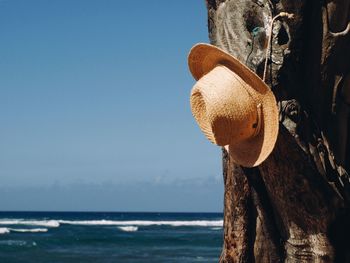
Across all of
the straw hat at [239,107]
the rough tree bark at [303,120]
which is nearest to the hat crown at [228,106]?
the straw hat at [239,107]

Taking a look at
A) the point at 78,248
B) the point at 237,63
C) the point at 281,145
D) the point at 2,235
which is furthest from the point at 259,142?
the point at 2,235

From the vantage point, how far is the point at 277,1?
161 inches

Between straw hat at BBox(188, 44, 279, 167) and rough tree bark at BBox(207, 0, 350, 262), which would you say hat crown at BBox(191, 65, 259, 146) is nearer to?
straw hat at BBox(188, 44, 279, 167)

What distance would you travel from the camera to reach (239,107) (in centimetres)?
393

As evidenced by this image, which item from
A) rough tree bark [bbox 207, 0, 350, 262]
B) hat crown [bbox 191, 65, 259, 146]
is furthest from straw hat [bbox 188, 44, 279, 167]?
rough tree bark [bbox 207, 0, 350, 262]

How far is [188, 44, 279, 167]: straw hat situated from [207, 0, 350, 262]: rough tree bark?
12cm

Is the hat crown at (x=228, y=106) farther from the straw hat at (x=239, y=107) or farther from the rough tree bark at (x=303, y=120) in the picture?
the rough tree bark at (x=303, y=120)

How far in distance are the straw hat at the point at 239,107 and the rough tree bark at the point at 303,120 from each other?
0.12 m

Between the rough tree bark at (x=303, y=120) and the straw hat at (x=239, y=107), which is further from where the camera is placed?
the rough tree bark at (x=303, y=120)

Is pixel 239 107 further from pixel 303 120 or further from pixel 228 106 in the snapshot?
pixel 303 120

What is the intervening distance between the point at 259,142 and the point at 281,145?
0.14 m

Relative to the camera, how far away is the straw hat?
3889 millimetres

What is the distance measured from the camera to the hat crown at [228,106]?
3.92 meters

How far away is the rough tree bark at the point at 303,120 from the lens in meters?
4.02
